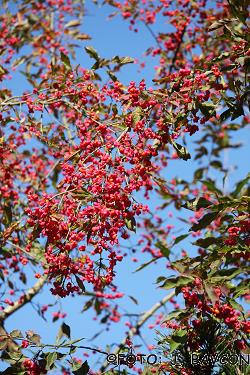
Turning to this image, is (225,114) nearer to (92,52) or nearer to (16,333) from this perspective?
(92,52)

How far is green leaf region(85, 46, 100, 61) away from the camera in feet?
12.8

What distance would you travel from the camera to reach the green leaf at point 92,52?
3900mm

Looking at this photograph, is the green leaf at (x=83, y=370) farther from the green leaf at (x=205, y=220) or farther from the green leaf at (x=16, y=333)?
the green leaf at (x=205, y=220)

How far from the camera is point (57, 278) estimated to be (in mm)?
2896

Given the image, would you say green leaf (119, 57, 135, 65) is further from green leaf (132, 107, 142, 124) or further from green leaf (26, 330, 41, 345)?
green leaf (26, 330, 41, 345)

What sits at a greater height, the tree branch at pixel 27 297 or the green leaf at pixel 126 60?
the green leaf at pixel 126 60

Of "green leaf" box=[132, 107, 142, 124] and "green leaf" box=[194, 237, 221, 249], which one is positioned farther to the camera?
"green leaf" box=[132, 107, 142, 124]

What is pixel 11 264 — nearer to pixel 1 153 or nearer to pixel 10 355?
pixel 1 153

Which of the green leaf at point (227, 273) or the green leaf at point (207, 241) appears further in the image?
the green leaf at point (207, 241)

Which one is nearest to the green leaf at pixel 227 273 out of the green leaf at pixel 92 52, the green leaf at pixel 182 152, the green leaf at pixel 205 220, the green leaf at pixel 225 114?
the green leaf at pixel 205 220

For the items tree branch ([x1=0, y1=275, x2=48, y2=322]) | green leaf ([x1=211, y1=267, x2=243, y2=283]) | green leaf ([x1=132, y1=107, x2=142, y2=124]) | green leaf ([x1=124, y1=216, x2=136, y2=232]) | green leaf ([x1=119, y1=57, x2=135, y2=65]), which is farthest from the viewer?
tree branch ([x1=0, y1=275, x2=48, y2=322])

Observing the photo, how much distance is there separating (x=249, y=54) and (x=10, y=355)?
2.16 m

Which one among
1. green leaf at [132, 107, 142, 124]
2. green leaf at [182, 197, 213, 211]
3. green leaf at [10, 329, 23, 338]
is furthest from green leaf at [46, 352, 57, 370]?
green leaf at [132, 107, 142, 124]

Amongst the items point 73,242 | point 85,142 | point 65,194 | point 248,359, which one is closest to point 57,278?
point 73,242
